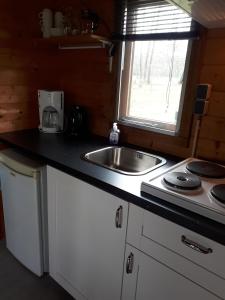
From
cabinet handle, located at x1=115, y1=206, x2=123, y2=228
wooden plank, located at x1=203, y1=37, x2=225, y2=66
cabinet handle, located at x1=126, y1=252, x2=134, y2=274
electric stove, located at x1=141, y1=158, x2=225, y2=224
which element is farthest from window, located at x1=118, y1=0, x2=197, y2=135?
cabinet handle, located at x1=126, y1=252, x2=134, y2=274

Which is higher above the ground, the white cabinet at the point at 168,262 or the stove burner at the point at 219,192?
the stove burner at the point at 219,192

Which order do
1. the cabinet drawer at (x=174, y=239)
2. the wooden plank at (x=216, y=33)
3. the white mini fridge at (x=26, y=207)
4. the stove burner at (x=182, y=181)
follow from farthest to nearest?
the white mini fridge at (x=26, y=207) → the wooden plank at (x=216, y=33) → the stove burner at (x=182, y=181) → the cabinet drawer at (x=174, y=239)

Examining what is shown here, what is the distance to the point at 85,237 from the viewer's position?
131 cm

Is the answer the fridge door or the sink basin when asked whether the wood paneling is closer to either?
the sink basin

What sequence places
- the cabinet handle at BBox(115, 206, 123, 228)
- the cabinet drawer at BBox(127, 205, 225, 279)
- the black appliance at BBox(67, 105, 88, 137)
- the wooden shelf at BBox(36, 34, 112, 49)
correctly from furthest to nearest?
1. the black appliance at BBox(67, 105, 88, 137)
2. the wooden shelf at BBox(36, 34, 112, 49)
3. the cabinet handle at BBox(115, 206, 123, 228)
4. the cabinet drawer at BBox(127, 205, 225, 279)

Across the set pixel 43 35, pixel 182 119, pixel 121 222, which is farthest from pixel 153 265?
pixel 43 35

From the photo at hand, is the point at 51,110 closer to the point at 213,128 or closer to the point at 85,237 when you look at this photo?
the point at 85,237

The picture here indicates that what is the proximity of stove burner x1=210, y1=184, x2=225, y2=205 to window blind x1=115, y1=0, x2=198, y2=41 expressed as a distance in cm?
83

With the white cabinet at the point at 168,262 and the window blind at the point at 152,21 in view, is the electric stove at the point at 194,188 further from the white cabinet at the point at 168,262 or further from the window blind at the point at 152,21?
the window blind at the point at 152,21

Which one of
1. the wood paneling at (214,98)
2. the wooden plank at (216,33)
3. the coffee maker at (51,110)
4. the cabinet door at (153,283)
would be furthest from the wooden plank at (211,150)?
the coffee maker at (51,110)

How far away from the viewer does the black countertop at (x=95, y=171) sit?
869 mm

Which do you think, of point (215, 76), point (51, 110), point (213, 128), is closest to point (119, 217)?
point (213, 128)

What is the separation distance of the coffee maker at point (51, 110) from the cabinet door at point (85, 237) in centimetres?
64

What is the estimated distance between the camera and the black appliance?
6.11 feet
